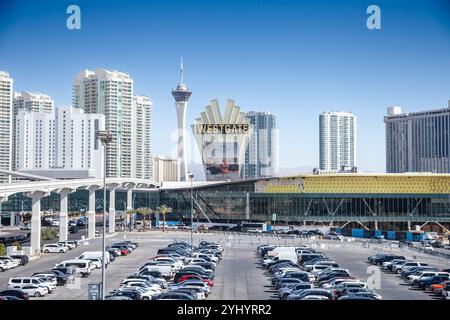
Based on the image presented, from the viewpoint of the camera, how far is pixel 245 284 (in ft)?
114

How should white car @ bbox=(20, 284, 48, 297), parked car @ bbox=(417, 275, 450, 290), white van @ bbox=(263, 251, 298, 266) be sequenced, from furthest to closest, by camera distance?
white van @ bbox=(263, 251, 298, 266), parked car @ bbox=(417, 275, 450, 290), white car @ bbox=(20, 284, 48, 297)

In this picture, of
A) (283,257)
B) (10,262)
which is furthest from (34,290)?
(283,257)

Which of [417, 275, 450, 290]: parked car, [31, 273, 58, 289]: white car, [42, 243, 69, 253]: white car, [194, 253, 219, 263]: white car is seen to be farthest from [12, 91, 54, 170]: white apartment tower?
[417, 275, 450, 290]: parked car

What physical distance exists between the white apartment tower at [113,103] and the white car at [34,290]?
5359 inches

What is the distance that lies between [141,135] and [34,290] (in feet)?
517

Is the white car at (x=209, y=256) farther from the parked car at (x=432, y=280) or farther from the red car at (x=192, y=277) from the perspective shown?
the parked car at (x=432, y=280)

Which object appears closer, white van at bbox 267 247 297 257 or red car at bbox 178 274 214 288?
red car at bbox 178 274 214 288

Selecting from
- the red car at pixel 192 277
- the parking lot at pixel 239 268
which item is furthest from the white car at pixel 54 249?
the red car at pixel 192 277

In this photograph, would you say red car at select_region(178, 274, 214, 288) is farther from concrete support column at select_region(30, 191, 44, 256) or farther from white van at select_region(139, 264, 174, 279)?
concrete support column at select_region(30, 191, 44, 256)

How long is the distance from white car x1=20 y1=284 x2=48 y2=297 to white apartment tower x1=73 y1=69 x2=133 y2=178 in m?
136

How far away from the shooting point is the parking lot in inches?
1251

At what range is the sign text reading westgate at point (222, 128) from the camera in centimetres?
12038
